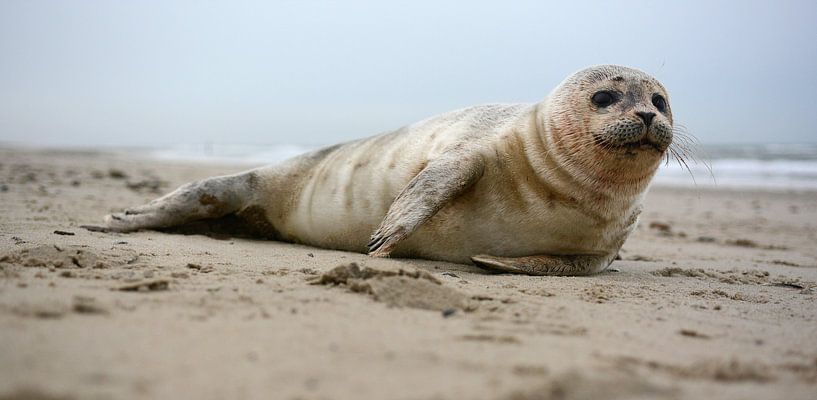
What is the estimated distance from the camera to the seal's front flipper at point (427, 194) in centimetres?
351

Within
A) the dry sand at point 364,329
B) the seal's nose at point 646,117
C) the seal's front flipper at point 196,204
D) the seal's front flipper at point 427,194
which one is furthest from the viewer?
the seal's front flipper at point 196,204

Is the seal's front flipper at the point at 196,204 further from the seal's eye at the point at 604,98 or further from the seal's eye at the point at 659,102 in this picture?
the seal's eye at the point at 659,102

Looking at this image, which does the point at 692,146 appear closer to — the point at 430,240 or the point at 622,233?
the point at 622,233

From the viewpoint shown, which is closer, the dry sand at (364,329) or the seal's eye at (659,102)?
the dry sand at (364,329)

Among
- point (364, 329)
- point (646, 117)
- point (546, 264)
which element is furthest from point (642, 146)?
point (364, 329)

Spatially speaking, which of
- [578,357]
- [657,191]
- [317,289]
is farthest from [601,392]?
[657,191]

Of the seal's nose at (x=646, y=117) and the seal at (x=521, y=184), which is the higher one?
the seal's nose at (x=646, y=117)

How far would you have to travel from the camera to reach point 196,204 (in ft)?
15.6

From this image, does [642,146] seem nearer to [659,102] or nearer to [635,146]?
[635,146]

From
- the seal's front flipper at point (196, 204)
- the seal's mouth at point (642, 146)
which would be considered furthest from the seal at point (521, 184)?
the seal's front flipper at point (196, 204)

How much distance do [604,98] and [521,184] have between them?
2.09ft

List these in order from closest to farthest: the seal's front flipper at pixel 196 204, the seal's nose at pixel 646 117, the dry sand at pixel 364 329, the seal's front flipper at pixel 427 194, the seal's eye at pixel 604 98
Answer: the dry sand at pixel 364 329
the seal's front flipper at pixel 427 194
the seal's nose at pixel 646 117
the seal's eye at pixel 604 98
the seal's front flipper at pixel 196 204

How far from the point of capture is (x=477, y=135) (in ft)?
13.9

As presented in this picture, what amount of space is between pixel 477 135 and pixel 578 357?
97.0 inches
